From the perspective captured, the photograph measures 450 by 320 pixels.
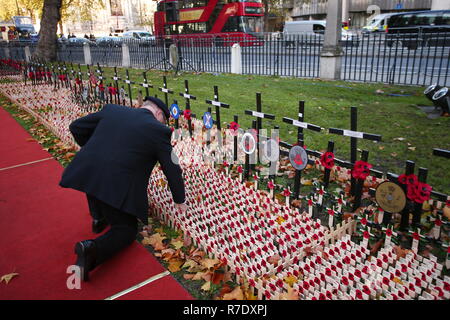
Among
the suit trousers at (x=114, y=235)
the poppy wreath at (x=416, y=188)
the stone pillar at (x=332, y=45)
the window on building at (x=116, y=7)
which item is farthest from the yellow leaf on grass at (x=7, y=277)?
the window on building at (x=116, y=7)

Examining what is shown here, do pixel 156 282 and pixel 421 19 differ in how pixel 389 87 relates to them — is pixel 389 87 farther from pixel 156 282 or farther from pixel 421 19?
pixel 421 19

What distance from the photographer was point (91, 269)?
3.01m

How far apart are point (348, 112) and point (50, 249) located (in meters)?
6.52

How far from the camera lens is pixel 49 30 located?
21078mm

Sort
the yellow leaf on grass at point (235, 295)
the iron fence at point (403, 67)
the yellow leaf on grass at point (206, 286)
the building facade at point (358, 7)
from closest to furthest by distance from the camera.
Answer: the yellow leaf on grass at point (235, 295) → the yellow leaf on grass at point (206, 286) → the iron fence at point (403, 67) → the building facade at point (358, 7)

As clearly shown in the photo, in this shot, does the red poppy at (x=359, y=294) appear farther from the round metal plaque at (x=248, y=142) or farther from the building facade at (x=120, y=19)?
the building facade at (x=120, y=19)

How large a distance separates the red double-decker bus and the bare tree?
8072 millimetres

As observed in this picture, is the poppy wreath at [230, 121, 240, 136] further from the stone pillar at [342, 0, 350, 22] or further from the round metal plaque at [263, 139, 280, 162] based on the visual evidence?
the stone pillar at [342, 0, 350, 22]

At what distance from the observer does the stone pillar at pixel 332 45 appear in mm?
11523

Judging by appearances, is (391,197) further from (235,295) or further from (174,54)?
(174,54)

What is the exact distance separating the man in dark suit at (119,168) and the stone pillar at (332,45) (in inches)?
400

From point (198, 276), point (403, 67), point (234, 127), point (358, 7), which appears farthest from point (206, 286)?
point (358, 7)

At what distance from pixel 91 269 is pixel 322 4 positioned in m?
58.0

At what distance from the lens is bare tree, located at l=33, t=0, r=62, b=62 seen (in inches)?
813
